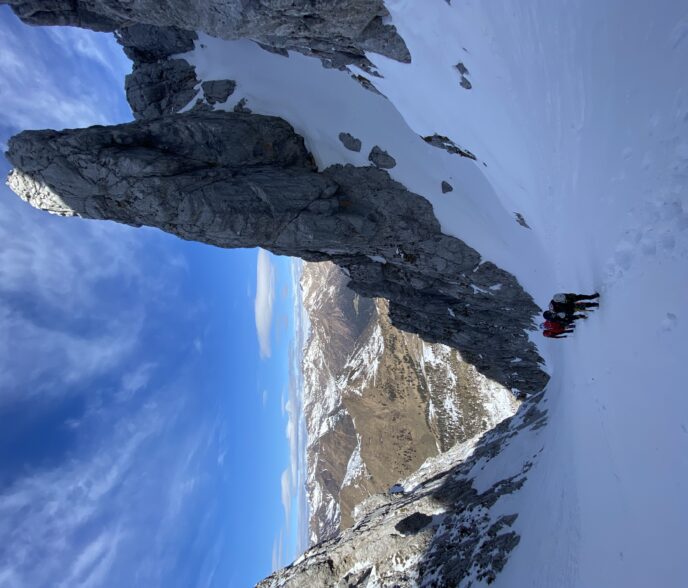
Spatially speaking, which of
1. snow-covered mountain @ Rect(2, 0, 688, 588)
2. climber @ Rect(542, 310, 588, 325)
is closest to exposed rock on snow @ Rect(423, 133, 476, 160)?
snow-covered mountain @ Rect(2, 0, 688, 588)

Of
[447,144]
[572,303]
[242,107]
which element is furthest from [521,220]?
[242,107]

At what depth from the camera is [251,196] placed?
2973 cm

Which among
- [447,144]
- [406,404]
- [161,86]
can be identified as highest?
[161,86]

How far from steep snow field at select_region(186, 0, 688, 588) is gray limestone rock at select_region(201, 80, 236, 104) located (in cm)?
1761

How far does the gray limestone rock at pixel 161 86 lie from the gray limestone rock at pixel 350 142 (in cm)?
1449

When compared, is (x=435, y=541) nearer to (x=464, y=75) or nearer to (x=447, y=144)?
(x=447, y=144)

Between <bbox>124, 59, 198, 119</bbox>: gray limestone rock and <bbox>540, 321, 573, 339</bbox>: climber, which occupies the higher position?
<bbox>124, 59, 198, 119</bbox>: gray limestone rock

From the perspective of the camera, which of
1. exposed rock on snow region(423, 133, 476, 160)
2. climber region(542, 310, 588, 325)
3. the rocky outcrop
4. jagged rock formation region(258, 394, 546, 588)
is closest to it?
climber region(542, 310, 588, 325)

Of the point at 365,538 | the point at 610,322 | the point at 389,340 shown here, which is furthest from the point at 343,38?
the point at 389,340

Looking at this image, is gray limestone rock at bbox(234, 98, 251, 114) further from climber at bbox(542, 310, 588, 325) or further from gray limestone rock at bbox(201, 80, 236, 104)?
climber at bbox(542, 310, 588, 325)

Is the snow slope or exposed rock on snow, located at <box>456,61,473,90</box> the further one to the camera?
exposed rock on snow, located at <box>456,61,473,90</box>

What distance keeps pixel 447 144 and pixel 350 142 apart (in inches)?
355

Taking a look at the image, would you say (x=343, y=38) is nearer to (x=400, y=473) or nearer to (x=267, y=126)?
(x=267, y=126)

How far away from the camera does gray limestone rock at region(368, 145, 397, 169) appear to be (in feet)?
108
